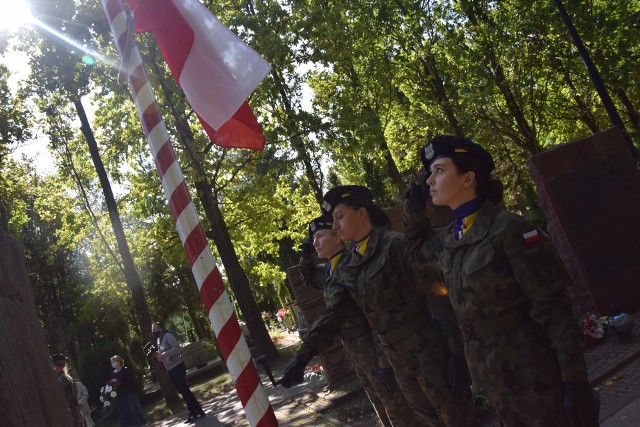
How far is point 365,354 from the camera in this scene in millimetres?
4758

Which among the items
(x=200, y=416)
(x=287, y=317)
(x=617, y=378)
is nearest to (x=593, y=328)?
(x=617, y=378)

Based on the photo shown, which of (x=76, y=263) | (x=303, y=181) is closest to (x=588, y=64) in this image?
(x=303, y=181)

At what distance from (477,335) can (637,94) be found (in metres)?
31.6

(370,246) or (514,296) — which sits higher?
(370,246)

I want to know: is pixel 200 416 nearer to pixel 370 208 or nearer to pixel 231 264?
pixel 231 264

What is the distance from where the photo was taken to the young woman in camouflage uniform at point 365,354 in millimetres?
4480

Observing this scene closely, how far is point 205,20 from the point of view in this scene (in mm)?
4156

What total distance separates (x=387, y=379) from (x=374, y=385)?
0.27 m

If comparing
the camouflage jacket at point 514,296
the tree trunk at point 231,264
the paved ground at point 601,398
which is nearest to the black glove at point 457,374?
the camouflage jacket at point 514,296

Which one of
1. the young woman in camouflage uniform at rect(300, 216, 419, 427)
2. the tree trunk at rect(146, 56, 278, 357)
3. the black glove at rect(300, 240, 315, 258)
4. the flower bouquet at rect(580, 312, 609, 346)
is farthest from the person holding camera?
the flower bouquet at rect(580, 312, 609, 346)

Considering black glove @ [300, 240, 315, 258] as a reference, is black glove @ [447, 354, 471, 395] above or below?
below

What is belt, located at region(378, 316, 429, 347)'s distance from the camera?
3939 mm

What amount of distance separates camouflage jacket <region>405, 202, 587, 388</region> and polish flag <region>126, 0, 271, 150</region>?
1944 mm

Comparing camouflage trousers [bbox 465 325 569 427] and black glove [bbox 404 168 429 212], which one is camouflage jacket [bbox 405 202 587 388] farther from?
black glove [bbox 404 168 429 212]
